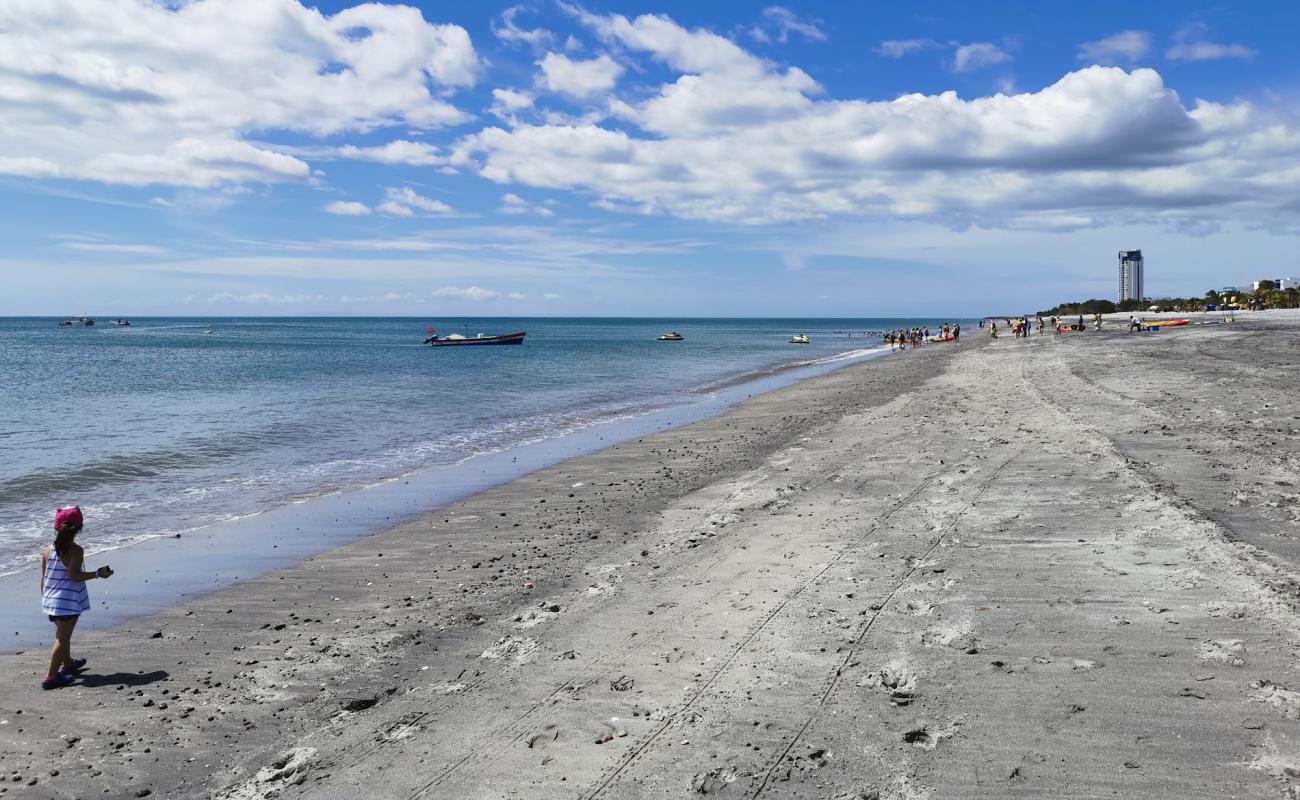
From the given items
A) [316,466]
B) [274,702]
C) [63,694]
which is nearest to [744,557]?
[274,702]

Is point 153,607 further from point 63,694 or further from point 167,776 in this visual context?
point 167,776

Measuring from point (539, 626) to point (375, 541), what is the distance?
17.3ft

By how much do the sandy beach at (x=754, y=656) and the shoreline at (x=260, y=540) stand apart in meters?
0.62

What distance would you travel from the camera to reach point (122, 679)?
7.33m

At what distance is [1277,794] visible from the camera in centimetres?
439

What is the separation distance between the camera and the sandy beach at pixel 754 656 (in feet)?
16.9

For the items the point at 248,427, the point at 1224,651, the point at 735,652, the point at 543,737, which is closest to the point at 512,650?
the point at 543,737

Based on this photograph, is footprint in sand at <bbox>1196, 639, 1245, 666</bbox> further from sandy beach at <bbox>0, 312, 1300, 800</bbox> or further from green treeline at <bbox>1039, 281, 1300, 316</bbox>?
green treeline at <bbox>1039, 281, 1300, 316</bbox>

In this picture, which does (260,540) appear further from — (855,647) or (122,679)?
(855,647)

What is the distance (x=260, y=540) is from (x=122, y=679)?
215 inches

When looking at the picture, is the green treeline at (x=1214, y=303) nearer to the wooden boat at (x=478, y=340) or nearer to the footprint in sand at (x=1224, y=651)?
the wooden boat at (x=478, y=340)

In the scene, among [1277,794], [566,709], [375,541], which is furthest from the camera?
[375,541]

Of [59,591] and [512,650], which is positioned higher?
[59,591]

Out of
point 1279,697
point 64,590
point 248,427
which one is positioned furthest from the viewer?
point 248,427
